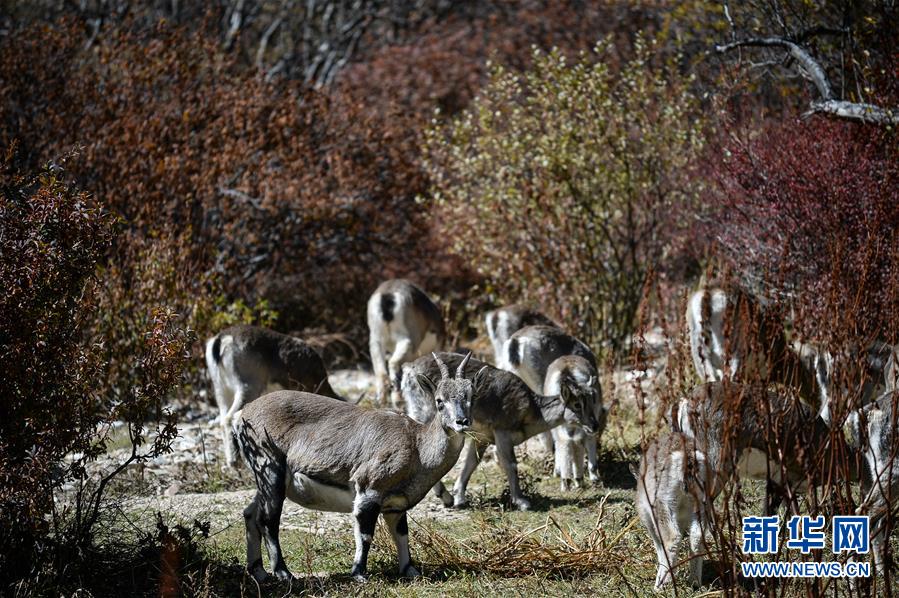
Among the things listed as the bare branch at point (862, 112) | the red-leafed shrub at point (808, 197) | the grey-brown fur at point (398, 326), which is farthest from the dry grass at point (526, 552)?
the grey-brown fur at point (398, 326)

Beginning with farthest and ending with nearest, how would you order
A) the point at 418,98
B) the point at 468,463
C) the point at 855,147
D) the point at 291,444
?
the point at 418,98 < the point at 855,147 < the point at 468,463 < the point at 291,444

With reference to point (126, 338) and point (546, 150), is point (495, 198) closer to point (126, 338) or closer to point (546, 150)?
point (546, 150)

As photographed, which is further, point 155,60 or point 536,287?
point 155,60

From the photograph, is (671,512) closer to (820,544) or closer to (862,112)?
(820,544)

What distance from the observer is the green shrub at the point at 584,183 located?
1317 cm

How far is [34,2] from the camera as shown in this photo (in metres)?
20.3

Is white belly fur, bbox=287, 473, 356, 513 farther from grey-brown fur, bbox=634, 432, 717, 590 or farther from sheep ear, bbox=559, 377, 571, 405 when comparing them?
sheep ear, bbox=559, 377, 571, 405

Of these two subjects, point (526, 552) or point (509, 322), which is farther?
point (509, 322)

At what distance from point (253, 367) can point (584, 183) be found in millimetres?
5333

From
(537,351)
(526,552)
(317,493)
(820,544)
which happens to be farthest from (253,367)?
(820,544)

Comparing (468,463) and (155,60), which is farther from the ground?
(155,60)

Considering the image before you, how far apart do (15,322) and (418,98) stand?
1462 centimetres

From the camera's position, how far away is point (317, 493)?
264 inches

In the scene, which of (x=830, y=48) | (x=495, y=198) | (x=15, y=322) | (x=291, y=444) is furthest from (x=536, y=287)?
(x=15, y=322)
